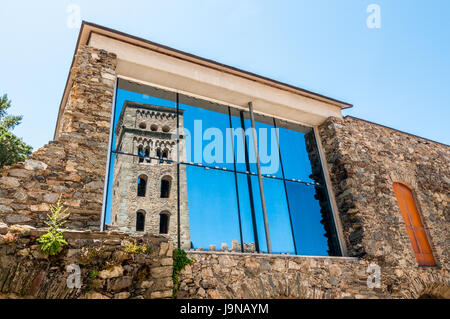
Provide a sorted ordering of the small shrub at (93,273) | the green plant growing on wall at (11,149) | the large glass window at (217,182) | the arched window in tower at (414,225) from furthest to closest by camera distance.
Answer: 1. the green plant growing on wall at (11,149)
2. the arched window in tower at (414,225)
3. the large glass window at (217,182)
4. the small shrub at (93,273)

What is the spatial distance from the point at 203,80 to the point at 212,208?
3.12 metres

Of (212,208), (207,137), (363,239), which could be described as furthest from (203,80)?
(363,239)

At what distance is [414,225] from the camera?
848 cm

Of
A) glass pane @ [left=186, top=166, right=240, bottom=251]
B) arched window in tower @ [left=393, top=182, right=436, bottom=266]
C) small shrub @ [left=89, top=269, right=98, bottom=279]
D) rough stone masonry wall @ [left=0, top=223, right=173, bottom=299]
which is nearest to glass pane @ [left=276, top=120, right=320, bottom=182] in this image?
glass pane @ [left=186, top=166, right=240, bottom=251]

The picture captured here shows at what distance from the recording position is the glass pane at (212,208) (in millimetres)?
6371

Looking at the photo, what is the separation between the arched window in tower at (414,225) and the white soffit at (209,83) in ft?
9.41

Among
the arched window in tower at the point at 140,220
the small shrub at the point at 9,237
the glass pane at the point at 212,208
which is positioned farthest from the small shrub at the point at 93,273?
the glass pane at the point at 212,208

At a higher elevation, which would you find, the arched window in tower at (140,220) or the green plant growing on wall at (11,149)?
the green plant growing on wall at (11,149)

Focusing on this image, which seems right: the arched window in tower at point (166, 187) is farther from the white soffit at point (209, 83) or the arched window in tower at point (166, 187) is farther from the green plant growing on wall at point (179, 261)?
the white soffit at point (209, 83)

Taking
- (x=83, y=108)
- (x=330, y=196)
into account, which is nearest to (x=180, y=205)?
(x=83, y=108)

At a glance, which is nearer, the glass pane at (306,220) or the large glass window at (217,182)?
the large glass window at (217,182)

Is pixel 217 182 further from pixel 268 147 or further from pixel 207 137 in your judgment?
pixel 268 147

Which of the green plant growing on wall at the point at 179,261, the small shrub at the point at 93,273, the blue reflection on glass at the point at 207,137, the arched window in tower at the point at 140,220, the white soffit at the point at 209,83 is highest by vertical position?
the white soffit at the point at 209,83
